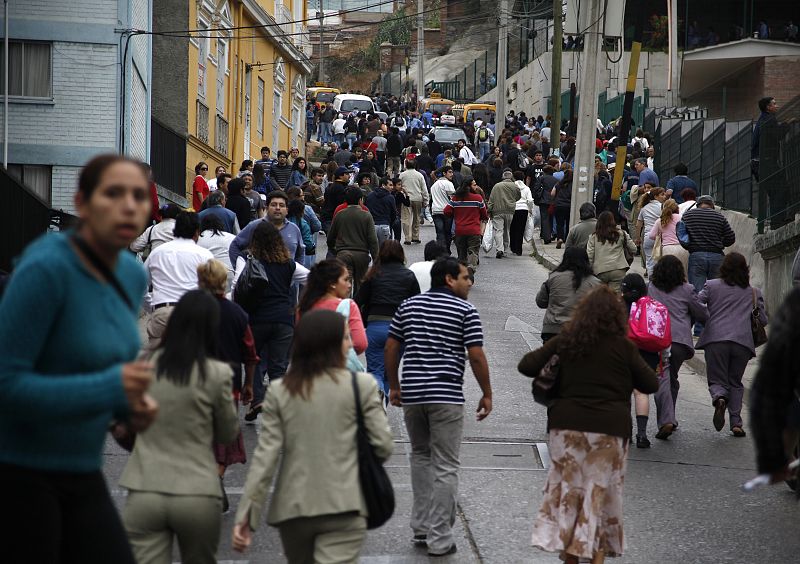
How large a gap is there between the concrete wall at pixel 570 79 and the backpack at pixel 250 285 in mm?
36643

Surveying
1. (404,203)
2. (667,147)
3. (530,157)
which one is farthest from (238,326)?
(530,157)

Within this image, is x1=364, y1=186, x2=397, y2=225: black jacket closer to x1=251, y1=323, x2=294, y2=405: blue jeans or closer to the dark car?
x1=251, y1=323, x2=294, y2=405: blue jeans

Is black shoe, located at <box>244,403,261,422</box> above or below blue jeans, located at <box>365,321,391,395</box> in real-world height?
below

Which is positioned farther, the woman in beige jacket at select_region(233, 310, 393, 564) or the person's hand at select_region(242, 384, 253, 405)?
the person's hand at select_region(242, 384, 253, 405)

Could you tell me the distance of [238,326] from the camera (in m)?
8.94

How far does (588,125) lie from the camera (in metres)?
23.5

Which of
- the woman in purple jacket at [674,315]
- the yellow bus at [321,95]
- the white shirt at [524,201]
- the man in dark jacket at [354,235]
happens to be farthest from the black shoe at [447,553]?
the yellow bus at [321,95]

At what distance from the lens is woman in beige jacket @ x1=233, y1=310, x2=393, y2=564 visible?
221 inches

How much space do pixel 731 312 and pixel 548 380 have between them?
484 cm

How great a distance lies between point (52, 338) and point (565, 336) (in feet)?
13.3

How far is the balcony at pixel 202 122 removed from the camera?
3103cm

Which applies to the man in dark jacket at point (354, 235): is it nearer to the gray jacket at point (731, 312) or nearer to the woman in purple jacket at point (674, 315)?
the woman in purple jacket at point (674, 315)

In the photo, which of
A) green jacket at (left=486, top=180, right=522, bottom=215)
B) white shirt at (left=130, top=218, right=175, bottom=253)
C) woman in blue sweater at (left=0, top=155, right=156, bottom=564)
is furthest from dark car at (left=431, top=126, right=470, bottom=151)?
woman in blue sweater at (left=0, top=155, right=156, bottom=564)

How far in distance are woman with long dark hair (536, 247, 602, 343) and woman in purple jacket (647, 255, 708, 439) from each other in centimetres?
83
